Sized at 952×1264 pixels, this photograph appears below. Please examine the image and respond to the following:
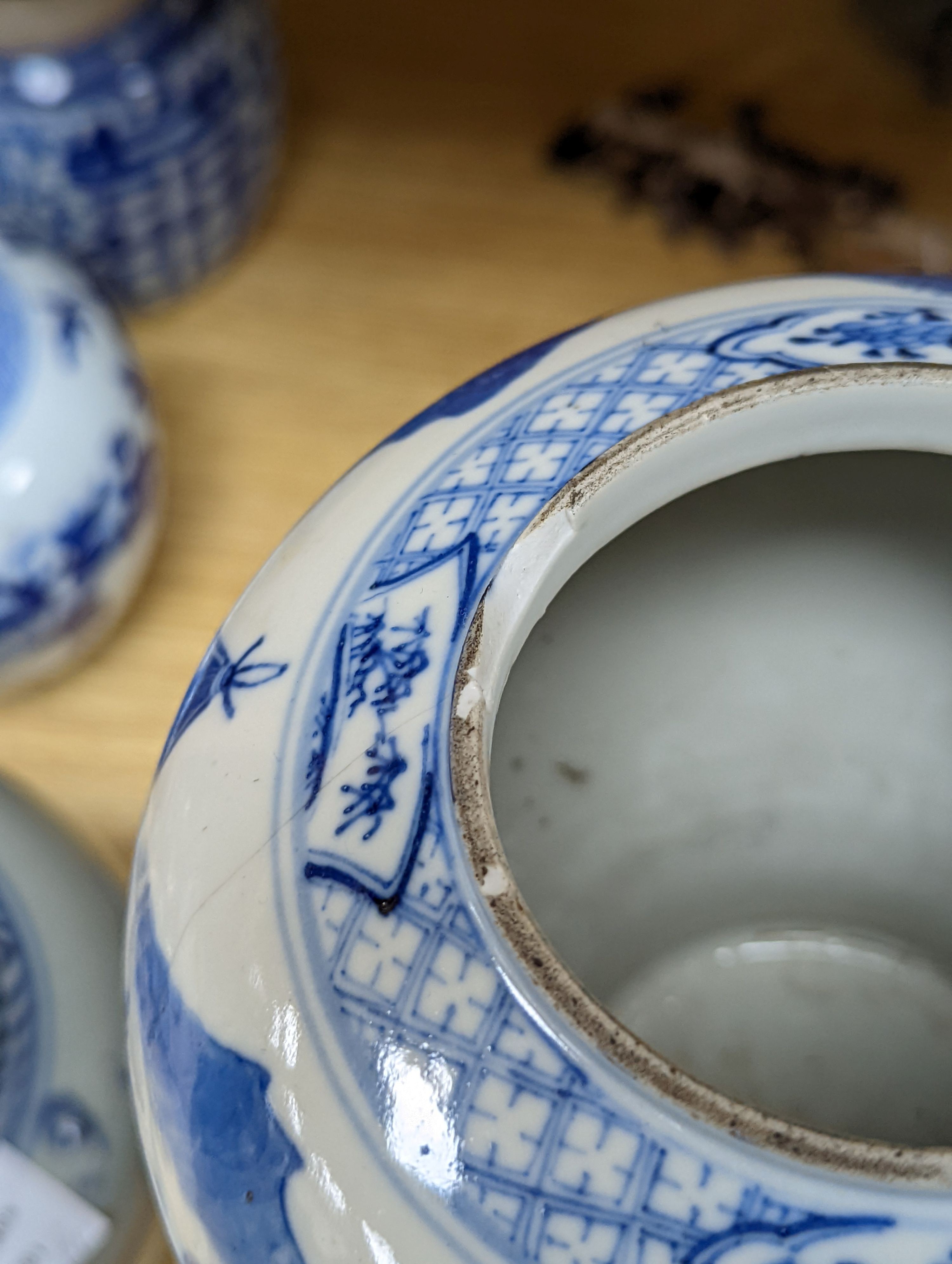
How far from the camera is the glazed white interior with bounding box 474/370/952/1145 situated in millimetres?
446

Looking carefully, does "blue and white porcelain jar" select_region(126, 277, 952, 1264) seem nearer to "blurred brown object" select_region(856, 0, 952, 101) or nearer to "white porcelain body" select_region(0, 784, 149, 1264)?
"white porcelain body" select_region(0, 784, 149, 1264)

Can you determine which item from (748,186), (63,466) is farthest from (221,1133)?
(748,186)

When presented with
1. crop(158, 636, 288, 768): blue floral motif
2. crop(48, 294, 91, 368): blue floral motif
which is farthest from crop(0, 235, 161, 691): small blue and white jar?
crop(158, 636, 288, 768): blue floral motif

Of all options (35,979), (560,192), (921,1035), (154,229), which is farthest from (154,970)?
(560,192)

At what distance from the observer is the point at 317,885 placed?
290 millimetres

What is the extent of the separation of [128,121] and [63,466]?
0.22 m

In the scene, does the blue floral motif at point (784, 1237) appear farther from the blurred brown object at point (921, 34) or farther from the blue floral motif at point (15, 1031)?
the blurred brown object at point (921, 34)

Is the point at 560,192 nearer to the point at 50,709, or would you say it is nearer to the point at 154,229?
the point at 154,229

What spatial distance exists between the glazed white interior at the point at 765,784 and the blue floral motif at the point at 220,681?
0.35 feet

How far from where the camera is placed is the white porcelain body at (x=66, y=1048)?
1.59 ft

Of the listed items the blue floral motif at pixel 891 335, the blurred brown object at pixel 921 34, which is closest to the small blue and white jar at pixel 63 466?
the blue floral motif at pixel 891 335

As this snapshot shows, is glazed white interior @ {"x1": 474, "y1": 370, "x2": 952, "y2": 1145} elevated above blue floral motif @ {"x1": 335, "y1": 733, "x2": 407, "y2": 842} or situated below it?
above

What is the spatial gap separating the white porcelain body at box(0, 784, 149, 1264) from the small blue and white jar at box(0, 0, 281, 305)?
354mm

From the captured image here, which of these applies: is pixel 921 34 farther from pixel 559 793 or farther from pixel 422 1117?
pixel 422 1117
